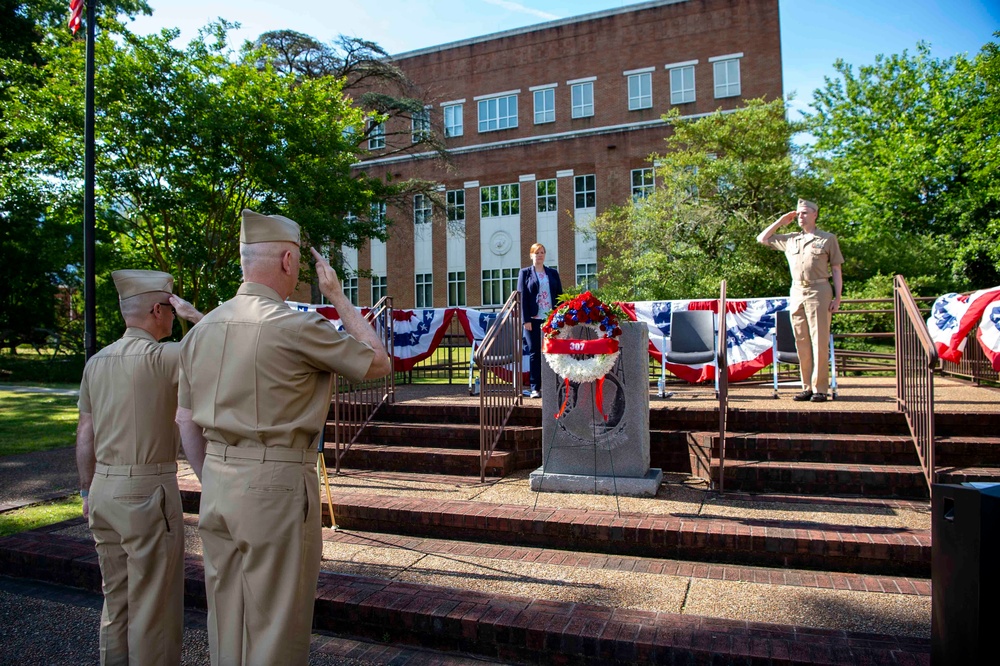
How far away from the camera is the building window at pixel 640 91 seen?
31.8 meters

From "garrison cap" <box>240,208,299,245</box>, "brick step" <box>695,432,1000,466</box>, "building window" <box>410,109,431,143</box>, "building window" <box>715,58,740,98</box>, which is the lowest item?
"brick step" <box>695,432,1000,466</box>

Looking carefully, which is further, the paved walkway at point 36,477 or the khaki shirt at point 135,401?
the paved walkway at point 36,477

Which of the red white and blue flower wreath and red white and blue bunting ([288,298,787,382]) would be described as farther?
red white and blue bunting ([288,298,787,382])

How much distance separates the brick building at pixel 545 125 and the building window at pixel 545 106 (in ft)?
0.22

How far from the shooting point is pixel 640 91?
32.0 metres

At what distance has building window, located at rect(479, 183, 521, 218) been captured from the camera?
33.3 m

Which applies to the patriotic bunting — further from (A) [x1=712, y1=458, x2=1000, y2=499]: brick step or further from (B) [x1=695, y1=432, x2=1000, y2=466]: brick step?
(A) [x1=712, y1=458, x2=1000, y2=499]: brick step

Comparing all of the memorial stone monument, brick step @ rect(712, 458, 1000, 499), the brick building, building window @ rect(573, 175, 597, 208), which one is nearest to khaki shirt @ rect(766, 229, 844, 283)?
brick step @ rect(712, 458, 1000, 499)

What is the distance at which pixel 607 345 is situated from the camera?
5.76 meters

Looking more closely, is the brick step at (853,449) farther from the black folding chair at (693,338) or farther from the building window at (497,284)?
the building window at (497,284)

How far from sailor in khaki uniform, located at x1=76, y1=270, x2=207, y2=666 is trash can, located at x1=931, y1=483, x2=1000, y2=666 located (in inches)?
119

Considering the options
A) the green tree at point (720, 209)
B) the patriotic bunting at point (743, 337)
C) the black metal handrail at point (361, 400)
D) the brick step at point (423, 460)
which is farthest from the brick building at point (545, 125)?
the brick step at point (423, 460)

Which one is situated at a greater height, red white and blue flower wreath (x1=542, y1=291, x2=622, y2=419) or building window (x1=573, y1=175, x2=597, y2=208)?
building window (x1=573, y1=175, x2=597, y2=208)

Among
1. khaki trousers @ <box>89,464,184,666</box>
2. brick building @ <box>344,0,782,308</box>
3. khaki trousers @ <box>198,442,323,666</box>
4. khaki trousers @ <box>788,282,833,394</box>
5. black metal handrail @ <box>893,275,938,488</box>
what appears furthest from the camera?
brick building @ <box>344,0,782,308</box>
